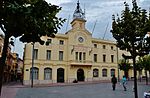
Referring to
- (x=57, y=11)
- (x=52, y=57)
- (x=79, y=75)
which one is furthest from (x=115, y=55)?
(x=57, y=11)

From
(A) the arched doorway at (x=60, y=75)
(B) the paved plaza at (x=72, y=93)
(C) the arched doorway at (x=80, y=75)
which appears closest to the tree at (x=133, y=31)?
(B) the paved plaza at (x=72, y=93)

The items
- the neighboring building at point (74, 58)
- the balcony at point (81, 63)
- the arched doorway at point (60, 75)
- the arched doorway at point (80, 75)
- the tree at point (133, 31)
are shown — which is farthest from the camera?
the arched doorway at point (80, 75)

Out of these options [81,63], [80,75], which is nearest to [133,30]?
[81,63]

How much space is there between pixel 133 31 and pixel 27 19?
6600 mm

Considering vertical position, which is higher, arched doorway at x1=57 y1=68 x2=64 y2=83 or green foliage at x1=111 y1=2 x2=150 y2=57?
green foliage at x1=111 y1=2 x2=150 y2=57

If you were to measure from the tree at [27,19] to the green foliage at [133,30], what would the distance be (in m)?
5.57

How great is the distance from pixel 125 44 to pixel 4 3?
682cm

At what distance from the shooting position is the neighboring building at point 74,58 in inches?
1703

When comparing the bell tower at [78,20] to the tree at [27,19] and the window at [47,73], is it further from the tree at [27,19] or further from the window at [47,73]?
the tree at [27,19]

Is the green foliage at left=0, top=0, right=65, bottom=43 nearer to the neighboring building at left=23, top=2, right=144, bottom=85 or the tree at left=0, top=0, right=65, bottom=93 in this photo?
the tree at left=0, top=0, right=65, bottom=93

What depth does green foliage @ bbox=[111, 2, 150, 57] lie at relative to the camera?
1023 cm

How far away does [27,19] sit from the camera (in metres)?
4.58

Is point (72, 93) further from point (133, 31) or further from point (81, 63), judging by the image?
point (81, 63)

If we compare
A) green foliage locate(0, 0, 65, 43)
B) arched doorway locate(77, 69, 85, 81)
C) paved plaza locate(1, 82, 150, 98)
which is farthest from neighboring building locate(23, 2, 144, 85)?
green foliage locate(0, 0, 65, 43)
